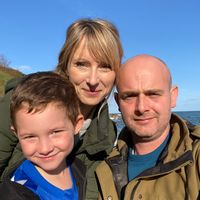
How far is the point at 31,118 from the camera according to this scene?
287 cm

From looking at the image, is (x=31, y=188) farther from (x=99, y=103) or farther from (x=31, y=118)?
(x=99, y=103)

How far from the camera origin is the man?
3.14 metres

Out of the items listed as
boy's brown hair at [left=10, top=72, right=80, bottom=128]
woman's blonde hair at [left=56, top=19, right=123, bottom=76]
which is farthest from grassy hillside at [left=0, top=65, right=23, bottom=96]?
boy's brown hair at [left=10, top=72, right=80, bottom=128]

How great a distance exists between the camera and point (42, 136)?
2.91 metres

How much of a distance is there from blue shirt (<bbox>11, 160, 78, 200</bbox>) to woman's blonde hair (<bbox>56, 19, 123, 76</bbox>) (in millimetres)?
1236

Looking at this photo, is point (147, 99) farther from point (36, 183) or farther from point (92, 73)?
point (36, 183)

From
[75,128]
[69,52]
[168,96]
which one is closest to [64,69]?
[69,52]

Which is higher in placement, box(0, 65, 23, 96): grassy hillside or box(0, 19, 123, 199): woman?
box(0, 19, 123, 199): woman

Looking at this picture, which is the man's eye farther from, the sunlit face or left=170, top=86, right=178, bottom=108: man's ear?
left=170, top=86, right=178, bottom=108: man's ear

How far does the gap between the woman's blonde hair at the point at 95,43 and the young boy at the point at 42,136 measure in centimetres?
74

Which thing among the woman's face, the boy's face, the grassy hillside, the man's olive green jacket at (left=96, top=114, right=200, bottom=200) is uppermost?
the woman's face

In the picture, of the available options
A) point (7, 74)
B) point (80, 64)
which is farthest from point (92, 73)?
point (7, 74)

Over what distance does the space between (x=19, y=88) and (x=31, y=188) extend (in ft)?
2.74

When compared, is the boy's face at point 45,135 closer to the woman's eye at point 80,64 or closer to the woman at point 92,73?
the woman at point 92,73
